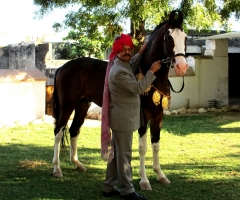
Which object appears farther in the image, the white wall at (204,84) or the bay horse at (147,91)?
the white wall at (204,84)

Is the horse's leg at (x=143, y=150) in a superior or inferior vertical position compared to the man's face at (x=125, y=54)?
inferior

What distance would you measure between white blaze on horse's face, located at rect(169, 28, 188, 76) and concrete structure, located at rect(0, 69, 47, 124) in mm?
7181

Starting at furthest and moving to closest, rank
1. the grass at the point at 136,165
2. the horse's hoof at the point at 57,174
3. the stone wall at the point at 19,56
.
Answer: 1. the stone wall at the point at 19,56
2. the horse's hoof at the point at 57,174
3. the grass at the point at 136,165

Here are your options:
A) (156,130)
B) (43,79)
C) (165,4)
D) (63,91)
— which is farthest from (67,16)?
(156,130)

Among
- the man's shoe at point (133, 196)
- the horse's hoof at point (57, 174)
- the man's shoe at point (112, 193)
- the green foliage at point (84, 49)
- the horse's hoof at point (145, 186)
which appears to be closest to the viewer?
the man's shoe at point (133, 196)

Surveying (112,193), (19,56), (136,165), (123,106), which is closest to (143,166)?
(112,193)

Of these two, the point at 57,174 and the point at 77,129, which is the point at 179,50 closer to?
the point at 77,129

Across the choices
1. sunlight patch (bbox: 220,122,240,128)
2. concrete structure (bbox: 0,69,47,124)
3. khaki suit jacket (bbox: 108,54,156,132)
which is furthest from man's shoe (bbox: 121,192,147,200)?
concrete structure (bbox: 0,69,47,124)

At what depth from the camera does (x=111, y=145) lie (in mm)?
5316

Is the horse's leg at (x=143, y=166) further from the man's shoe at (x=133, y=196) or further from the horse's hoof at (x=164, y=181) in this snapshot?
the man's shoe at (x=133, y=196)

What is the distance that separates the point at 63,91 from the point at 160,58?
185 centimetres

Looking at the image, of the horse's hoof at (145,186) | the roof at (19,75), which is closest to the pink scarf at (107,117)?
the horse's hoof at (145,186)

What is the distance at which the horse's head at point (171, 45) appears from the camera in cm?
529

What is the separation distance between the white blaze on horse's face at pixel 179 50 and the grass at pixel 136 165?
1.51 meters
